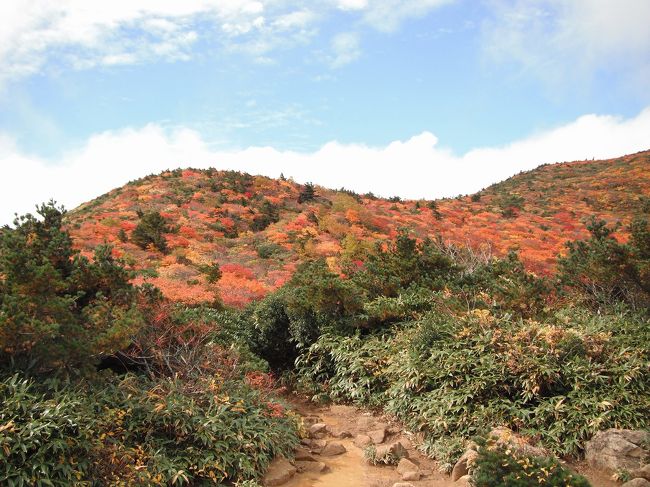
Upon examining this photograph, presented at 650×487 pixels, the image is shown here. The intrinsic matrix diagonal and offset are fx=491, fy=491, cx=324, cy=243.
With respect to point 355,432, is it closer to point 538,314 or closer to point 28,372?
point 538,314

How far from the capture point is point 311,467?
6754mm

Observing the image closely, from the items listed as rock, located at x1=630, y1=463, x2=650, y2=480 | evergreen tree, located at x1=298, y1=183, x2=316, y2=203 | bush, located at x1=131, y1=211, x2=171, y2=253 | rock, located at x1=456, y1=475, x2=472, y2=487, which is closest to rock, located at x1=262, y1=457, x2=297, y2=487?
rock, located at x1=456, y1=475, x2=472, y2=487

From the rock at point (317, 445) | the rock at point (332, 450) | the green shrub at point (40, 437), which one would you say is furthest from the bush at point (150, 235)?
the green shrub at point (40, 437)

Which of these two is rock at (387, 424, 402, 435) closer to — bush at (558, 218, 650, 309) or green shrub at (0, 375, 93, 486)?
green shrub at (0, 375, 93, 486)

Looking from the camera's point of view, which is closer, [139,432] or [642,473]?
[642,473]

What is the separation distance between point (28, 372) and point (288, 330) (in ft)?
21.1

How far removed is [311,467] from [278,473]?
2.03ft

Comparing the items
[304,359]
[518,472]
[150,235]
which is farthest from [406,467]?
[150,235]

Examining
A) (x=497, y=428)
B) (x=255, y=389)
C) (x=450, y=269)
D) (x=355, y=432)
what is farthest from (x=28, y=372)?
(x=450, y=269)

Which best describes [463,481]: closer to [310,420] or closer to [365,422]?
[365,422]

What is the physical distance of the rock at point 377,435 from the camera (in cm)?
766

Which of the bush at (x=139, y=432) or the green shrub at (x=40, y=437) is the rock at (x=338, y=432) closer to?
the bush at (x=139, y=432)

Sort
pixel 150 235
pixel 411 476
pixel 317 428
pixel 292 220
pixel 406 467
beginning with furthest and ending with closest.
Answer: pixel 292 220 < pixel 150 235 < pixel 317 428 < pixel 406 467 < pixel 411 476

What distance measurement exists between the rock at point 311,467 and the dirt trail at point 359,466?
0.05m
